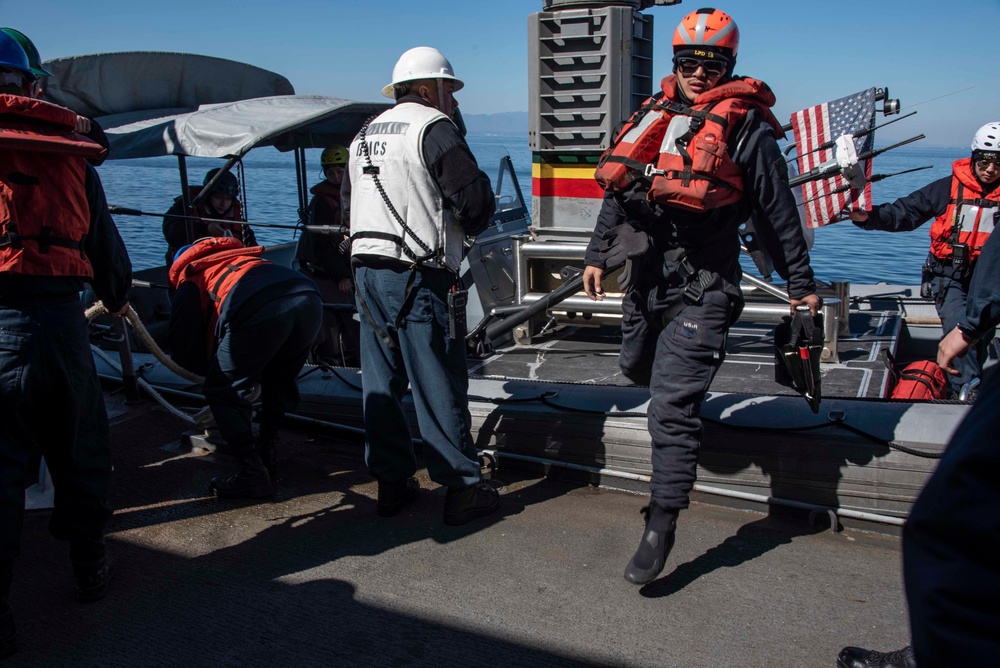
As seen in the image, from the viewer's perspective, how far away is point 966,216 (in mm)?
5363

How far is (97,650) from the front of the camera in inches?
105

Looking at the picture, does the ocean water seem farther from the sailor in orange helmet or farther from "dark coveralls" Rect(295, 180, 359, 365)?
the sailor in orange helmet

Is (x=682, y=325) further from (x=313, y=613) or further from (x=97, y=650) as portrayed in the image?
(x=97, y=650)

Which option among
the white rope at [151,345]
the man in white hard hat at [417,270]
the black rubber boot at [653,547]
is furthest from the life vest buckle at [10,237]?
the black rubber boot at [653,547]

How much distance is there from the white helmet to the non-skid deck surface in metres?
1.47

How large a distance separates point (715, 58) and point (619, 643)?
2.17m

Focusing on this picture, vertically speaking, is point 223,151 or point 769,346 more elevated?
point 223,151

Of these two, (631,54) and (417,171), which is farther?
(631,54)

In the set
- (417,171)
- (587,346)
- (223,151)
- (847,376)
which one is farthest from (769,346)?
(223,151)

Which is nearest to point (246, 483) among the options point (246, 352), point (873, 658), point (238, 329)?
point (246, 352)

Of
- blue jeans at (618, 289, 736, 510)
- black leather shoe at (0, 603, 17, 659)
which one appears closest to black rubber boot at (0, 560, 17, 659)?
black leather shoe at (0, 603, 17, 659)

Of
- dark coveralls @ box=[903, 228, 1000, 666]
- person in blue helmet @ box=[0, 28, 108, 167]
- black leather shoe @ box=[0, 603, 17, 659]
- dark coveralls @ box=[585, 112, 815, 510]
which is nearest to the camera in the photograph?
dark coveralls @ box=[903, 228, 1000, 666]

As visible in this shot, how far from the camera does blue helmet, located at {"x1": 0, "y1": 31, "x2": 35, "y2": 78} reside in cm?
273

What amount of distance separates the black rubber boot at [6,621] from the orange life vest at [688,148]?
256 cm
